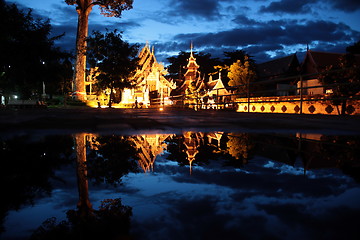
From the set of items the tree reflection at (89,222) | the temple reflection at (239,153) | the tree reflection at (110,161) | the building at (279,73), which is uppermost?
the building at (279,73)

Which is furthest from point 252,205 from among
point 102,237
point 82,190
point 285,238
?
point 82,190

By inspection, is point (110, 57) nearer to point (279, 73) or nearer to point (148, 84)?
point (148, 84)

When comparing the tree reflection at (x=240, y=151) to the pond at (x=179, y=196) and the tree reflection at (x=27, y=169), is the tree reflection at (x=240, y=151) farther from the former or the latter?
the tree reflection at (x=27, y=169)

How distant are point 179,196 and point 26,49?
1063 centimetres

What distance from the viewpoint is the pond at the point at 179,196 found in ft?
2.22

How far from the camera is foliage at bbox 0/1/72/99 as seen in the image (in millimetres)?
9226

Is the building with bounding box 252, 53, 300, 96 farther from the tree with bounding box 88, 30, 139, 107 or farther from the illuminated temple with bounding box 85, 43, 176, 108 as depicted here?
the tree with bounding box 88, 30, 139, 107

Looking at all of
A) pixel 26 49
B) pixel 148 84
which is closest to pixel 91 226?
pixel 26 49

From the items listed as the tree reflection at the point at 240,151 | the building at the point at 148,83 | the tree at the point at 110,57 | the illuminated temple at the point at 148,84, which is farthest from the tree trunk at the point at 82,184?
the building at the point at 148,83

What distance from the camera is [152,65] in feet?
104

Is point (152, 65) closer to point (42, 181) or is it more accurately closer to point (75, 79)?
point (75, 79)

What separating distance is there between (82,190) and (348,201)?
88 centimetres

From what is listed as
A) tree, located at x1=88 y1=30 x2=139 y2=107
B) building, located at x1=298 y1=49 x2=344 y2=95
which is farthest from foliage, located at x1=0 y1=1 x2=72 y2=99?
building, located at x1=298 y1=49 x2=344 y2=95

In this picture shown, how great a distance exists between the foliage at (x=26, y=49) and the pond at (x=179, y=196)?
932 centimetres
